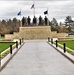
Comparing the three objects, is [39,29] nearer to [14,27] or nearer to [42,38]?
[42,38]

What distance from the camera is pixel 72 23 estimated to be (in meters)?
119

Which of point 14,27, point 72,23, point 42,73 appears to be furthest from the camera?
point 72,23

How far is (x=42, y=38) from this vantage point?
48406mm

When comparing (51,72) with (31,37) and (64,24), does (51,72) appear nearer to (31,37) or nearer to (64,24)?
(31,37)

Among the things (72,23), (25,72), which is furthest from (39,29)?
(72,23)

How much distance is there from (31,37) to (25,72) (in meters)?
38.6

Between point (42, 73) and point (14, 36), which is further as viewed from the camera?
point (14, 36)

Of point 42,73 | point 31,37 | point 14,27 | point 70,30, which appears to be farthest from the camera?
point 70,30

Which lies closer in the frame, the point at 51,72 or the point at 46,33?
the point at 51,72

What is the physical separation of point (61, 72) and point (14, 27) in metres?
93.7

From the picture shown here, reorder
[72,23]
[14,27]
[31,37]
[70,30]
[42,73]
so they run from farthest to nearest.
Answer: [72,23] < [70,30] < [14,27] < [31,37] < [42,73]

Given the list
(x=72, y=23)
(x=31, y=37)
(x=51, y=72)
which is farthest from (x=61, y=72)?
(x=72, y=23)

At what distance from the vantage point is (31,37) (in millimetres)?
48344

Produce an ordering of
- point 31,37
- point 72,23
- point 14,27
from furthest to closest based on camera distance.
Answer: point 72,23 → point 14,27 → point 31,37
